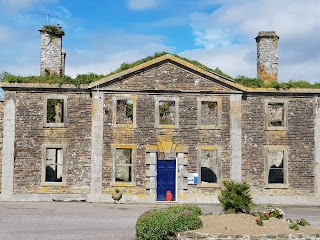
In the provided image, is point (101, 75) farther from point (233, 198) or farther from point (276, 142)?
point (233, 198)

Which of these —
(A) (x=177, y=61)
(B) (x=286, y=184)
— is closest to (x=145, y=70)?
(A) (x=177, y=61)

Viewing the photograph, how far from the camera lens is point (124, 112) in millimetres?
27625

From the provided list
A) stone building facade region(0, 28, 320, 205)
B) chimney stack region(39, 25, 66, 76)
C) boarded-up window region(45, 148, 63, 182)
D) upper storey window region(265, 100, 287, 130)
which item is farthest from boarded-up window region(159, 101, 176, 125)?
chimney stack region(39, 25, 66, 76)

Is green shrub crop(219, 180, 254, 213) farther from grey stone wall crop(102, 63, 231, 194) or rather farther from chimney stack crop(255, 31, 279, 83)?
chimney stack crop(255, 31, 279, 83)

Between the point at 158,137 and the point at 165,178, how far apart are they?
2.27 m

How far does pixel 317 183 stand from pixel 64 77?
1519 cm

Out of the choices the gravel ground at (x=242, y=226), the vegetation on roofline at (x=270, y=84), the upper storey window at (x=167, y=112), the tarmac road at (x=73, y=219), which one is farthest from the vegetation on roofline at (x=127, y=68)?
the gravel ground at (x=242, y=226)

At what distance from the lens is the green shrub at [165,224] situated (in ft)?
42.0

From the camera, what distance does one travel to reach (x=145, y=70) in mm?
26766

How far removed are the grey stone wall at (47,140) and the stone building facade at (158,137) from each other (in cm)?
5

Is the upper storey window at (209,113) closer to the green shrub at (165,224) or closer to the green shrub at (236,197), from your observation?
the green shrub at (236,197)

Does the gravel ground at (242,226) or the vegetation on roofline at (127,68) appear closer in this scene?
the gravel ground at (242,226)

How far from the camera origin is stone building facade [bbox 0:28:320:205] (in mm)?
26109

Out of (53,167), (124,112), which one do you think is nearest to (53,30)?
(124,112)
